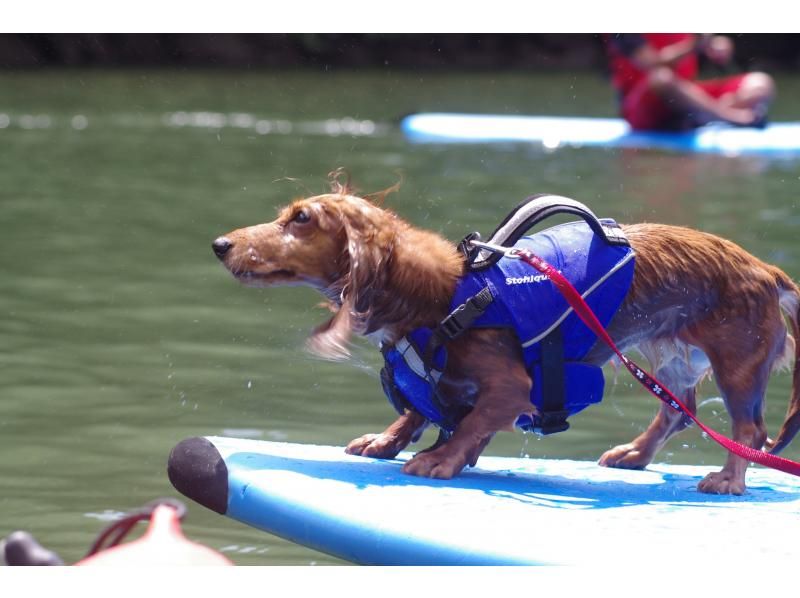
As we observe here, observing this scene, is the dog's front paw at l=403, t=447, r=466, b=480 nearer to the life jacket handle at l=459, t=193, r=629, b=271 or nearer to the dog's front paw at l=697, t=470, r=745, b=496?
the life jacket handle at l=459, t=193, r=629, b=271

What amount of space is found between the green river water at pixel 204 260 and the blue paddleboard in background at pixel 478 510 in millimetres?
336

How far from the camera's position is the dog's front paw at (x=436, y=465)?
4.25m

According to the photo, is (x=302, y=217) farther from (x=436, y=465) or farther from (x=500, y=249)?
Result: (x=436, y=465)

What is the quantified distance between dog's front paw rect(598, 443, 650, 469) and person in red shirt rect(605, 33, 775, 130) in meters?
10.7

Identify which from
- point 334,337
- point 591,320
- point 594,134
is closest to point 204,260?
point 334,337

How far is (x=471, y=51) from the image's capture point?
103ft

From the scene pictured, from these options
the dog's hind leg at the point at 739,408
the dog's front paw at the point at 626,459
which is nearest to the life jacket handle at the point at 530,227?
the dog's hind leg at the point at 739,408

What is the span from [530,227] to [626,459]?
1.04 meters

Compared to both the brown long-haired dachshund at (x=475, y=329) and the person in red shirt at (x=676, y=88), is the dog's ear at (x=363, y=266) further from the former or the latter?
the person in red shirt at (x=676, y=88)

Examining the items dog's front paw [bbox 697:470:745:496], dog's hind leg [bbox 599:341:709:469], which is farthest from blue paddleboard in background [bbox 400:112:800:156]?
dog's front paw [bbox 697:470:745:496]

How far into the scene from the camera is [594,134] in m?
16.4

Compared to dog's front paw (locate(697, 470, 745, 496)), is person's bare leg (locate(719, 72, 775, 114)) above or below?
above

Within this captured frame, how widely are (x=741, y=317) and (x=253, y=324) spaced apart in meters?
3.82

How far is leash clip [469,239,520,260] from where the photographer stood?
421cm
